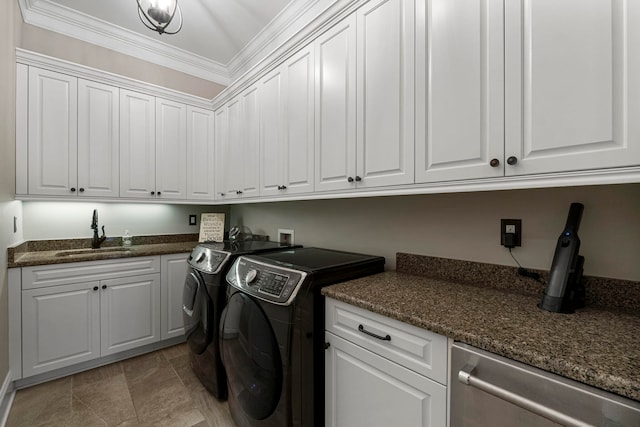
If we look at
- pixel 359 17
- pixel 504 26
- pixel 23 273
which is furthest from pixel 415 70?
pixel 23 273

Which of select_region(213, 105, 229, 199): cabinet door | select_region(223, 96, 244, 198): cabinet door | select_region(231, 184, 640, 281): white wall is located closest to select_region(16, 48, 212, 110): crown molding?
select_region(213, 105, 229, 199): cabinet door

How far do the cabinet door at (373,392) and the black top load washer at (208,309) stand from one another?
840mm

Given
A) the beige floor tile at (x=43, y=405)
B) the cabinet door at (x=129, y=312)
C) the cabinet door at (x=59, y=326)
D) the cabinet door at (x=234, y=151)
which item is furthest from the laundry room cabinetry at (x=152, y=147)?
the beige floor tile at (x=43, y=405)

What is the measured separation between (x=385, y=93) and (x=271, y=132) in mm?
1003

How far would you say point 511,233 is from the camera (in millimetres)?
1231

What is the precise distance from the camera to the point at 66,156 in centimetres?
222

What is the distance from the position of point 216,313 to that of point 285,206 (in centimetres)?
113

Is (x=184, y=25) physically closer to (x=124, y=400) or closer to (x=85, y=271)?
(x=85, y=271)

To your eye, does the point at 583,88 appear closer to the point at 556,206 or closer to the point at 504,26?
the point at 504,26

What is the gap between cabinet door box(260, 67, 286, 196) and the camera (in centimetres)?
197

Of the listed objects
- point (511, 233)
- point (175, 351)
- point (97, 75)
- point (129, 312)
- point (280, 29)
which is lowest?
point (175, 351)

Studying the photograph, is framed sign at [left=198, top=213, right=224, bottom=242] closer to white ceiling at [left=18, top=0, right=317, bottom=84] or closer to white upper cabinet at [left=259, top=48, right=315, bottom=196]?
white upper cabinet at [left=259, top=48, right=315, bottom=196]

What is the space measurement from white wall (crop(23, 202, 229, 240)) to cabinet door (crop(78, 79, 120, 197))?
0.34 m

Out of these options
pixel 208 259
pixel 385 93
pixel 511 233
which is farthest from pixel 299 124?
pixel 511 233
